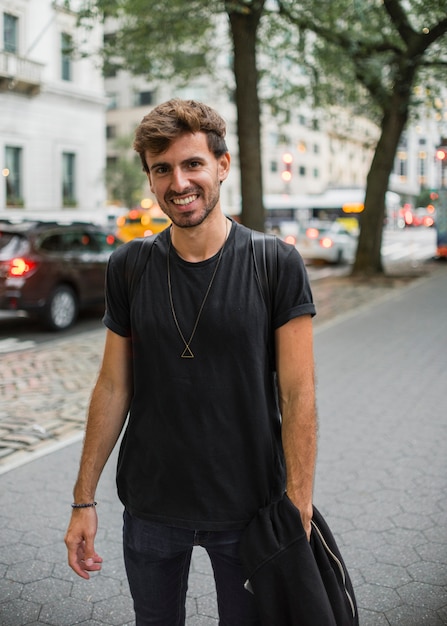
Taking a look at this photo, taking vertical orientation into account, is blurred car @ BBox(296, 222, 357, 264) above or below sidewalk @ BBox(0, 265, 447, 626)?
above

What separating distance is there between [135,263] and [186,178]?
289 millimetres

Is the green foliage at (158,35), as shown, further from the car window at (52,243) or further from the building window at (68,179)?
the building window at (68,179)

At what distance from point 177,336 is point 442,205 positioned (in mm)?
26047

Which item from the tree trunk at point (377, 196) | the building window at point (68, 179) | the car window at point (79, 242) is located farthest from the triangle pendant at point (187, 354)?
the building window at point (68, 179)

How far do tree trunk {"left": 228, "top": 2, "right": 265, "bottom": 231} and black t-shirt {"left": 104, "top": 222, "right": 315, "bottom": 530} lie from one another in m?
13.5

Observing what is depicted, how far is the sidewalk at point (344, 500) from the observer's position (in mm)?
3670

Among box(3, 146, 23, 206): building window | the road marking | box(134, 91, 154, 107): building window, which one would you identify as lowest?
the road marking

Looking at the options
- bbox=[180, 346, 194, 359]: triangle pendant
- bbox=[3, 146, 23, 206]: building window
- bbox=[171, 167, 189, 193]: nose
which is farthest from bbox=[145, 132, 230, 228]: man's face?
bbox=[3, 146, 23, 206]: building window

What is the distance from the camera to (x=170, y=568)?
7.47 ft

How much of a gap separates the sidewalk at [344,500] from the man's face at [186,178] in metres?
2.09

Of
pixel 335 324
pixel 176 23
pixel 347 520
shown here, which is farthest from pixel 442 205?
pixel 347 520

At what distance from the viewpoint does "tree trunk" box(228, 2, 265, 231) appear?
49.5ft

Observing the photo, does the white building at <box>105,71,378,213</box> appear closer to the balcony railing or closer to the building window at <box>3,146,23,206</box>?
the balcony railing

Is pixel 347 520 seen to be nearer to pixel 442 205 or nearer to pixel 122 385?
pixel 122 385
